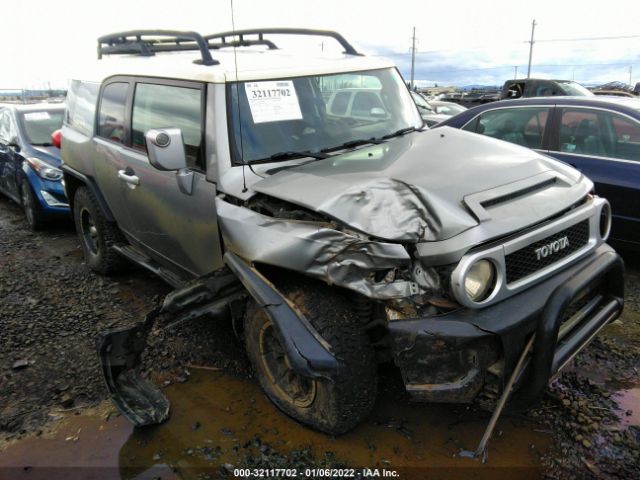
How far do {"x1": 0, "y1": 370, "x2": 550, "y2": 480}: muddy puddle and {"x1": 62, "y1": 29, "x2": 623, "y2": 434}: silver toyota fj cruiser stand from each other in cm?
13

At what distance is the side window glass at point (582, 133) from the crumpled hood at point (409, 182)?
75.0 inches

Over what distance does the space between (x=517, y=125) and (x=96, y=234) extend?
4.32m

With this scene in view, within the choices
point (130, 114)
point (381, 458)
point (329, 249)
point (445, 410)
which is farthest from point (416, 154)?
point (130, 114)

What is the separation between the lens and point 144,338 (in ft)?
9.41

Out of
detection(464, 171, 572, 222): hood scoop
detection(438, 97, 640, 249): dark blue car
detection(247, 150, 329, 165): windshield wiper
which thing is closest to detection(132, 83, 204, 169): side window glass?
detection(247, 150, 329, 165): windshield wiper

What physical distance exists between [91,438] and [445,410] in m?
1.96

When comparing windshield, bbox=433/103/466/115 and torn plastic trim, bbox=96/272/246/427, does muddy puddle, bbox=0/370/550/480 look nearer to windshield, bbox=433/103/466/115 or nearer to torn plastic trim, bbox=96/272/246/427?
torn plastic trim, bbox=96/272/246/427

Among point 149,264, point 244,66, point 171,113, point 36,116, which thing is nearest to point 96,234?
point 149,264

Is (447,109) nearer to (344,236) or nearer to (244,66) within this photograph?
(244,66)

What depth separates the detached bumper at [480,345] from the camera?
7.03ft

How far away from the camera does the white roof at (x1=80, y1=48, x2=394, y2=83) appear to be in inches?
121

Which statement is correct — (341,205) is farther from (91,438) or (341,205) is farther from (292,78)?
(91,438)

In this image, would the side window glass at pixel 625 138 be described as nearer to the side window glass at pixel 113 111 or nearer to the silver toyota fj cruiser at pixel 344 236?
the silver toyota fj cruiser at pixel 344 236

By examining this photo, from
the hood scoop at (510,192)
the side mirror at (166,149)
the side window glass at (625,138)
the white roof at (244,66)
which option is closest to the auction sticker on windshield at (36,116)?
the white roof at (244,66)
